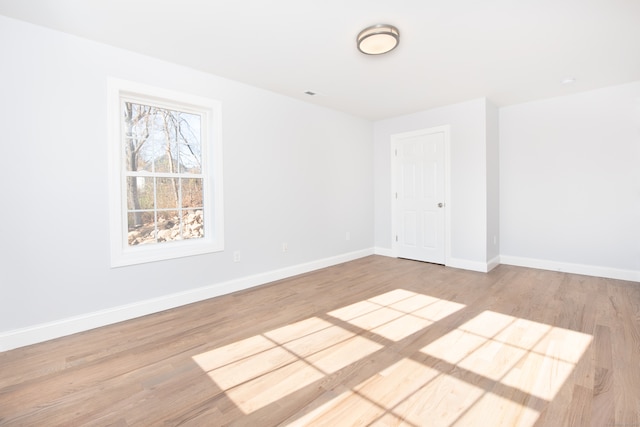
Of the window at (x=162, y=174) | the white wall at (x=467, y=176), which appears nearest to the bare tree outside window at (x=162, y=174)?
the window at (x=162, y=174)

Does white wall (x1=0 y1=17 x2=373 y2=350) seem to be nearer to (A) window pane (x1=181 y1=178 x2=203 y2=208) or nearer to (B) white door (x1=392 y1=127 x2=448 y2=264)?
(A) window pane (x1=181 y1=178 x2=203 y2=208)

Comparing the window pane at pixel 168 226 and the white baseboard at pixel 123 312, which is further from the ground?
the window pane at pixel 168 226

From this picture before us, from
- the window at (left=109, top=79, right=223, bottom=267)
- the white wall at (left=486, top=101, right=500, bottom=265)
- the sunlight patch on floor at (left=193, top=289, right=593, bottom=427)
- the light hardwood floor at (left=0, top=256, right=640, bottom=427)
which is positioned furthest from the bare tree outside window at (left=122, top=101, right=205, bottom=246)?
the white wall at (left=486, top=101, right=500, bottom=265)

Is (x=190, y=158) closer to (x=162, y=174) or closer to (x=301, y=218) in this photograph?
(x=162, y=174)

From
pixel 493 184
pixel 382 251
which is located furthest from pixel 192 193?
pixel 493 184

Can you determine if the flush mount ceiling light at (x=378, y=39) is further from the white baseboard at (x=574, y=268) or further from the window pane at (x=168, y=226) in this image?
the white baseboard at (x=574, y=268)

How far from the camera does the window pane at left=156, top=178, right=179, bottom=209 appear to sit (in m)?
3.06

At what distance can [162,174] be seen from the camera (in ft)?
9.99

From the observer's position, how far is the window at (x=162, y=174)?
2.72 m

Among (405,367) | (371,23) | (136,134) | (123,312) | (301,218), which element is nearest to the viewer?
(405,367)

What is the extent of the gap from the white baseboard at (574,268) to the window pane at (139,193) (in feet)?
16.6

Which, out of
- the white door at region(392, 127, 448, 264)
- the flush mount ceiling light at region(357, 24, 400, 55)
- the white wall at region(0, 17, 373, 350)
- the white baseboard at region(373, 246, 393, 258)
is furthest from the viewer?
the white baseboard at region(373, 246, 393, 258)

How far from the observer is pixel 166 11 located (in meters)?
2.19

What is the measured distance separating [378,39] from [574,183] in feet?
11.8
